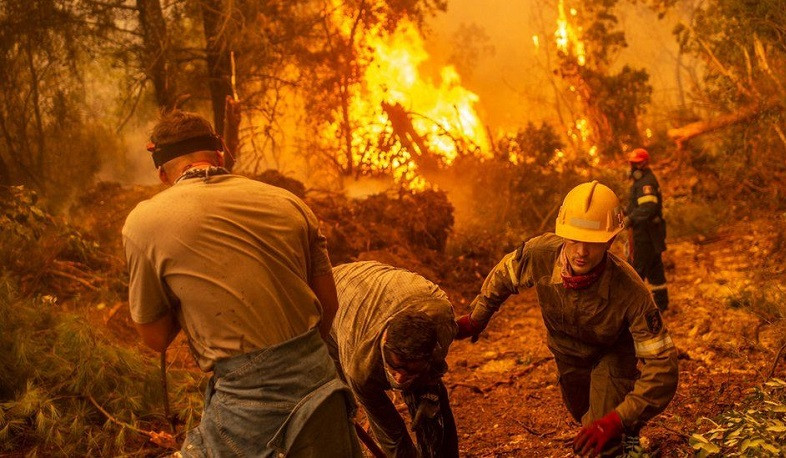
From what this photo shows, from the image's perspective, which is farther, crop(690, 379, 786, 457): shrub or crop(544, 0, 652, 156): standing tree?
crop(544, 0, 652, 156): standing tree

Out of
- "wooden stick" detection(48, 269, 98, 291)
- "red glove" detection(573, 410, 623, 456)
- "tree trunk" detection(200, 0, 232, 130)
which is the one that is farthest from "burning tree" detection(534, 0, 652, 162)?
"red glove" detection(573, 410, 623, 456)

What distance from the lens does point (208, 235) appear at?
2.22 meters

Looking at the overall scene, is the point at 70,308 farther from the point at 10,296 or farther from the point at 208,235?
the point at 208,235

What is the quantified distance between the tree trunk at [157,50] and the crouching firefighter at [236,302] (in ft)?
29.3

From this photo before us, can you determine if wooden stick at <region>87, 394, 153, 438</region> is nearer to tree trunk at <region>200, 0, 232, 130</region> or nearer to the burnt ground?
the burnt ground

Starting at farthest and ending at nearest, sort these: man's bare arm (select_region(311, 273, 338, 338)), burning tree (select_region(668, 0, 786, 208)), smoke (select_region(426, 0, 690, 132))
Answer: smoke (select_region(426, 0, 690, 132)) < burning tree (select_region(668, 0, 786, 208)) < man's bare arm (select_region(311, 273, 338, 338))

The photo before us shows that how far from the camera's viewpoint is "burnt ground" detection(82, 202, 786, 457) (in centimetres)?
448

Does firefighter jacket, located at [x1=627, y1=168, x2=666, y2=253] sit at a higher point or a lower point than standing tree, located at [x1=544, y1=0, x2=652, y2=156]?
lower

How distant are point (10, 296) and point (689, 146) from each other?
12139 millimetres

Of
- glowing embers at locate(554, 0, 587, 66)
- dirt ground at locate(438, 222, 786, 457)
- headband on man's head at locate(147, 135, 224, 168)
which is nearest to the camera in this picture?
headband on man's head at locate(147, 135, 224, 168)

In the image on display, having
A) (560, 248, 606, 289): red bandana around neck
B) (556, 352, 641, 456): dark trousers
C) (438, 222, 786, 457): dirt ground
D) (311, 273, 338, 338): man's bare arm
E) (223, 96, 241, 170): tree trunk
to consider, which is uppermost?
(223, 96, 241, 170): tree trunk

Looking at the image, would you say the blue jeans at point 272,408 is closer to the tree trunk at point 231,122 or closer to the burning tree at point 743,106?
the tree trunk at point 231,122

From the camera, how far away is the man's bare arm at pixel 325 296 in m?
2.61

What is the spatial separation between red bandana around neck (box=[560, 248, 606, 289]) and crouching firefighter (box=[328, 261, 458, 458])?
2.10ft
